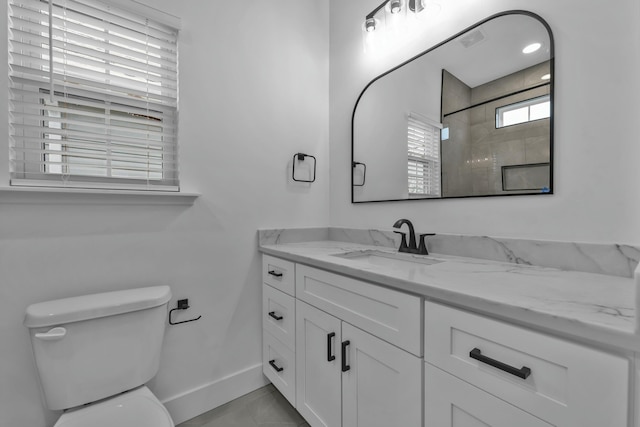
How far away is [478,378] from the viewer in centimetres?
70

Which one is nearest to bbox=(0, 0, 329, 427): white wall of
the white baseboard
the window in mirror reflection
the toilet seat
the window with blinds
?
the white baseboard

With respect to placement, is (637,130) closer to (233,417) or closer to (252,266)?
(252,266)

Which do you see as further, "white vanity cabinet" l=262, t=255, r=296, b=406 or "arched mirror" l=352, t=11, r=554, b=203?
"white vanity cabinet" l=262, t=255, r=296, b=406

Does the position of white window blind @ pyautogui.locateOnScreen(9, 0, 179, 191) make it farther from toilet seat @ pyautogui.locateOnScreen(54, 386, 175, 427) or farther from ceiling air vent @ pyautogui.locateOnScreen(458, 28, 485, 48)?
ceiling air vent @ pyautogui.locateOnScreen(458, 28, 485, 48)

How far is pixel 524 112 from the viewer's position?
1.10m

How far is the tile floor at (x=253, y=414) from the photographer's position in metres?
1.45

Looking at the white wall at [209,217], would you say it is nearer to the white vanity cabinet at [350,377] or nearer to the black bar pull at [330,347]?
the white vanity cabinet at [350,377]

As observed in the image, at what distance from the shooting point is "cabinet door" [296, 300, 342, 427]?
45.4 inches

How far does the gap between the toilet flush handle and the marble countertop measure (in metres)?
1.00

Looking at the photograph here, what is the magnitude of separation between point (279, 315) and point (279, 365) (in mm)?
288

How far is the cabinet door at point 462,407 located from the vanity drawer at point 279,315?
2.50 ft

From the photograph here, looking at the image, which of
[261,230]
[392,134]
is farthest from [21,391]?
[392,134]

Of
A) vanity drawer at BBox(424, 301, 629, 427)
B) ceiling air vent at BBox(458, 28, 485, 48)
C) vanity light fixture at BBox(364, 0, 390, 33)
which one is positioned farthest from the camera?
vanity light fixture at BBox(364, 0, 390, 33)

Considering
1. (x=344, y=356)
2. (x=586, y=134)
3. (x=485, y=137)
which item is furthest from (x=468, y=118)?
(x=344, y=356)
